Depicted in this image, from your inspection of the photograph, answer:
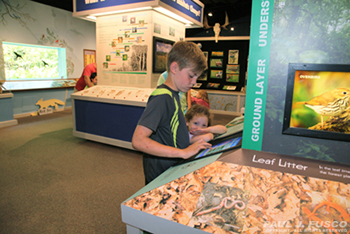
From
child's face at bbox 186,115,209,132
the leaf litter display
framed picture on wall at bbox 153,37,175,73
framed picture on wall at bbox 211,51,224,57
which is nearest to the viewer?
the leaf litter display

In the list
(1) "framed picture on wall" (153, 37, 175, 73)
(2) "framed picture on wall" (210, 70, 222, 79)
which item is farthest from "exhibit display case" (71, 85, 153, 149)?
(2) "framed picture on wall" (210, 70, 222, 79)

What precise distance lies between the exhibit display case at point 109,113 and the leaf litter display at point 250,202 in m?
2.77

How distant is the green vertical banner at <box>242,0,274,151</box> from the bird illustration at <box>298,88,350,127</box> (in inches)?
7.2

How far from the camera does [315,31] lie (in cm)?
85

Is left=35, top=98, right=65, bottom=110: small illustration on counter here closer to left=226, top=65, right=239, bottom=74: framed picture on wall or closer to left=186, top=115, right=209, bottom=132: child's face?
left=226, top=65, right=239, bottom=74: framed picture on wall

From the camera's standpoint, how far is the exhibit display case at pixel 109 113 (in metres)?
3.71

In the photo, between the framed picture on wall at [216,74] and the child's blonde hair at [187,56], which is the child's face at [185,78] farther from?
the framed picture on wall at [216,74]

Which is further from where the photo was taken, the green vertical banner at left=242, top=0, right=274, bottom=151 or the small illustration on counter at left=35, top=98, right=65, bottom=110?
the small illustration on counter at left=35, top=98, right=65, bottom=110

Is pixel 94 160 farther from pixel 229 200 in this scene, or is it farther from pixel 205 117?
pixel 229 200

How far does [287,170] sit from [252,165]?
0.13 m

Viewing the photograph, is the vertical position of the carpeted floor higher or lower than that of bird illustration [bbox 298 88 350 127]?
lower

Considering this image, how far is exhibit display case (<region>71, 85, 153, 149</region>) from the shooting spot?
12.2 feet

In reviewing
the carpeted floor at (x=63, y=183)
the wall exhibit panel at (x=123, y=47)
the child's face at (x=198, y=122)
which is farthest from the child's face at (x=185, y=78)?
the wall exhibit panel at (x=123, y=47)

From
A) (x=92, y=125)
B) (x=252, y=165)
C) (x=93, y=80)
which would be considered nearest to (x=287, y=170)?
(x=252, y=165)
